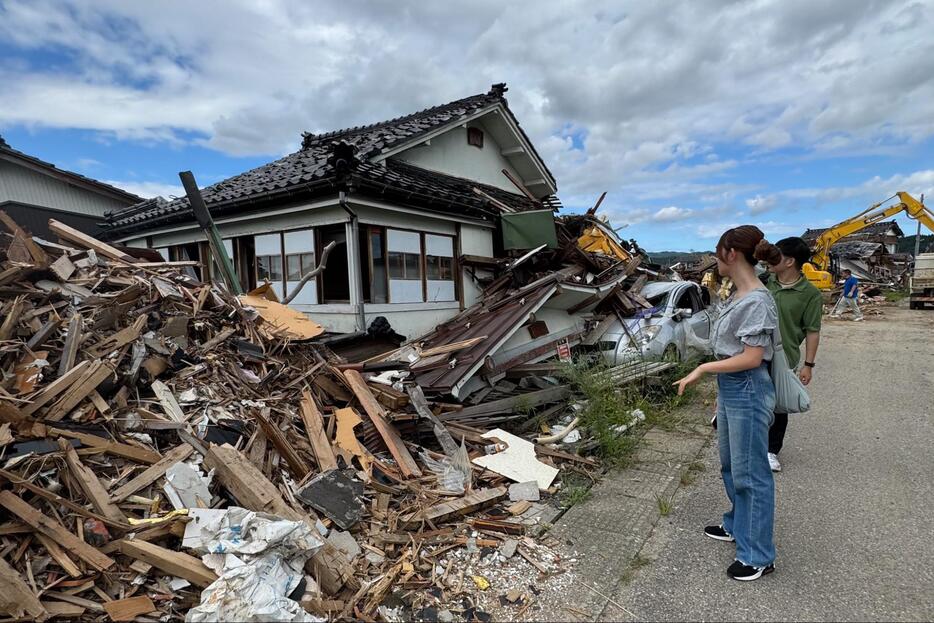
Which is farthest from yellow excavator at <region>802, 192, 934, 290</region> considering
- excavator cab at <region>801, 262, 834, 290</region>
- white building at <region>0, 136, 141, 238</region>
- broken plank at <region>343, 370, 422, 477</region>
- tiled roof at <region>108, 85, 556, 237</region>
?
white building at <region>0, 136, 141, 238</region>

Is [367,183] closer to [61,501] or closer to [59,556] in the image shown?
[61,501]

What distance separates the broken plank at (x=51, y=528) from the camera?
2781 millimetres

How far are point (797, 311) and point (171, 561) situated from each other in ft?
17.3

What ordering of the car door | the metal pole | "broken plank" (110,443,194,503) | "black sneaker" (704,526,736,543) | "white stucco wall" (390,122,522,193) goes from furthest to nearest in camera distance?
"white stucco wall" (390,122,522,193), the car door, the metal pole, "black sneaker" (704,526,736,543), "broken plank" (110,443,194,503)

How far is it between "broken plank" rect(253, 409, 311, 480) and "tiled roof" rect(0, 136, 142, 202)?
19419mm

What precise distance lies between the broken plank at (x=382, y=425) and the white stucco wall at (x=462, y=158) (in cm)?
657

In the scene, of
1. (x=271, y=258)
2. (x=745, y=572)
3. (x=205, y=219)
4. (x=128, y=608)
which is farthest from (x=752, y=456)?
(x=271, y=258)

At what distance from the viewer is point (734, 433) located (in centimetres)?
292

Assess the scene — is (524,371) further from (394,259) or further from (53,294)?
(53,294)

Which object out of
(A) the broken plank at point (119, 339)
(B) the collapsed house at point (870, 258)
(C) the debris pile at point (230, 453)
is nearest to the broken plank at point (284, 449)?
(C) the debris pile at point (230, 453)

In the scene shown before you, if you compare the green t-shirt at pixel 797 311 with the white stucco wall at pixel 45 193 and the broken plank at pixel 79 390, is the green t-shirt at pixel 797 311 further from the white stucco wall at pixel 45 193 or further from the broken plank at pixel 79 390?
the white stucco wall at pixel 45 193

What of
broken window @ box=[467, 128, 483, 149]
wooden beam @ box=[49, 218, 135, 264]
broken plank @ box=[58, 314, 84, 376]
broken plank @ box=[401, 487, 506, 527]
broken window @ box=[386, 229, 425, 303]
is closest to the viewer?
broken plank @ box=[401, 487, 506, 527]

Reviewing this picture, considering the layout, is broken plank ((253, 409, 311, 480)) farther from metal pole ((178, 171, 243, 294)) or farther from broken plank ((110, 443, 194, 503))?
metal pole ((178, 171, 243, 294))

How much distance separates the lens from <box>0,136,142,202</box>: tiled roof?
52.5ft
